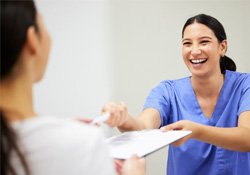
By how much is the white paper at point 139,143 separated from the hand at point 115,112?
49mm

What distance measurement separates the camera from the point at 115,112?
84 cm

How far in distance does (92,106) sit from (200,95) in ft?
1.70

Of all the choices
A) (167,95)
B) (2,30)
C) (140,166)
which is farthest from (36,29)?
(167,95)

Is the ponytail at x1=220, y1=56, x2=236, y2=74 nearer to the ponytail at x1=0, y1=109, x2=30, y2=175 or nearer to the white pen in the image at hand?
the white pen

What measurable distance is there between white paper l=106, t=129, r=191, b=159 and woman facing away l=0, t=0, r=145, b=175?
0.56 ft

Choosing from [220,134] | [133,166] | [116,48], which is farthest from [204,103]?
[133,166]

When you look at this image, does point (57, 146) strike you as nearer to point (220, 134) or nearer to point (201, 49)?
point (220, 134)

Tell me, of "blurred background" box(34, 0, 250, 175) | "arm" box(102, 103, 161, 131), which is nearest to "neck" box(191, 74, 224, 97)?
"arm" box(102, 103, 161, 131)

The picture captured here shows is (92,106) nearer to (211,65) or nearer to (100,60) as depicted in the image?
(100,60)

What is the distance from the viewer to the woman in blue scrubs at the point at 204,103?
1.15 m

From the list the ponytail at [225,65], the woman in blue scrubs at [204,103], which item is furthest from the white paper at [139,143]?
the ponytail at [225,65]

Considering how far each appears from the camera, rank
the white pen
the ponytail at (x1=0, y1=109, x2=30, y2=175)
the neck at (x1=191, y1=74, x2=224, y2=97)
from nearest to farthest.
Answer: the ponytail at (x1=0, y1=109, x2=30, y2=175) < the white pen < the neck at (x1=191, y1=74, x2=224, y2=97)

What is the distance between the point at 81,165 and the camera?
0.48 m

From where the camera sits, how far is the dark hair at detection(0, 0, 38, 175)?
444 millimetres
